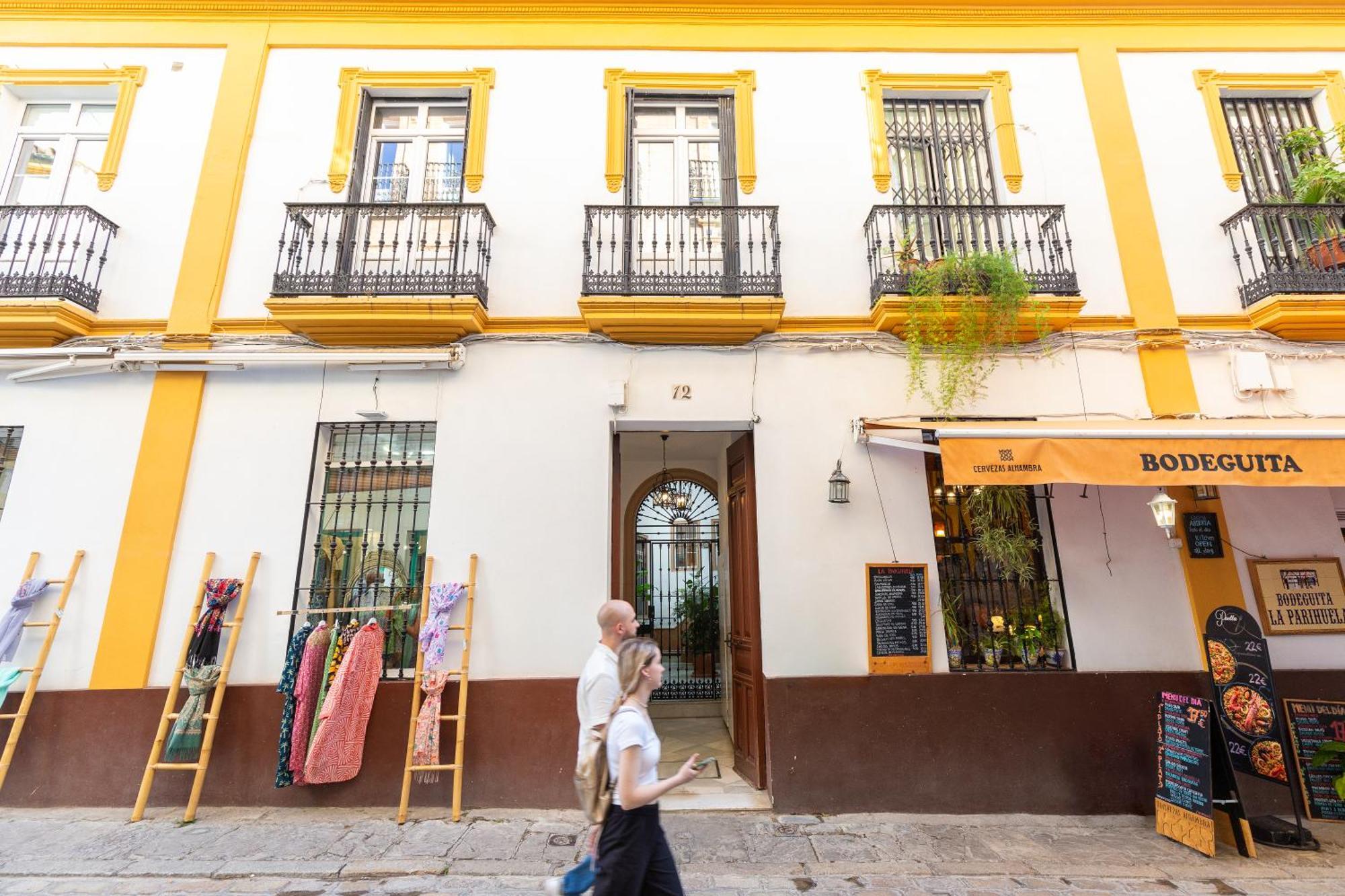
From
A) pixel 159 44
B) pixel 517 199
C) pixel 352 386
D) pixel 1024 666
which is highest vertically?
pixel 159 44

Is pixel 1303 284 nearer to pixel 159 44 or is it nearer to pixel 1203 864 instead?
pixel 1203 864

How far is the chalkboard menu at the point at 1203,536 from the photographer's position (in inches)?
210

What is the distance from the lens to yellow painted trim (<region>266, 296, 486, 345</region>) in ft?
18.2

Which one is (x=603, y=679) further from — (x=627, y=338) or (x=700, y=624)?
(x=700, y=624)

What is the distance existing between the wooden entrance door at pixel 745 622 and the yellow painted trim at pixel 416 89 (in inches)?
157

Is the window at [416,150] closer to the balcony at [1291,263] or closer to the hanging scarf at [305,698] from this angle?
the hanging scarf at [305,698]

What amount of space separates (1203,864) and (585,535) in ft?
15.7

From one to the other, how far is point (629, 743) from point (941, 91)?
24.5 feet

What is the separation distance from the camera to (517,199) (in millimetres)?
6266

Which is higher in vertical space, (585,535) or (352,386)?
(352,386)

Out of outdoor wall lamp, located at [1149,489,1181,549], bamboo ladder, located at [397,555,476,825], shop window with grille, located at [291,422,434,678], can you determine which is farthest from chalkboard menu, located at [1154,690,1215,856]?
shop window with grille, located at [291,422,434,678]

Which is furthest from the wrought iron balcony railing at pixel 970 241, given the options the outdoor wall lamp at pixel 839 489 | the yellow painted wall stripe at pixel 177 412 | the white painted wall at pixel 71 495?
the white painted wall at pixel 71 495

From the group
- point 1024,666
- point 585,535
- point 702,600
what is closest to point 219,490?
point 585,535

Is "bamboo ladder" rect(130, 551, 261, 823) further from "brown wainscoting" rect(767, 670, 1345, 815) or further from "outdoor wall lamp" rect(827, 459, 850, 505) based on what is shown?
"outdoor wall lamp" rect(827, 459, 850, 505)
